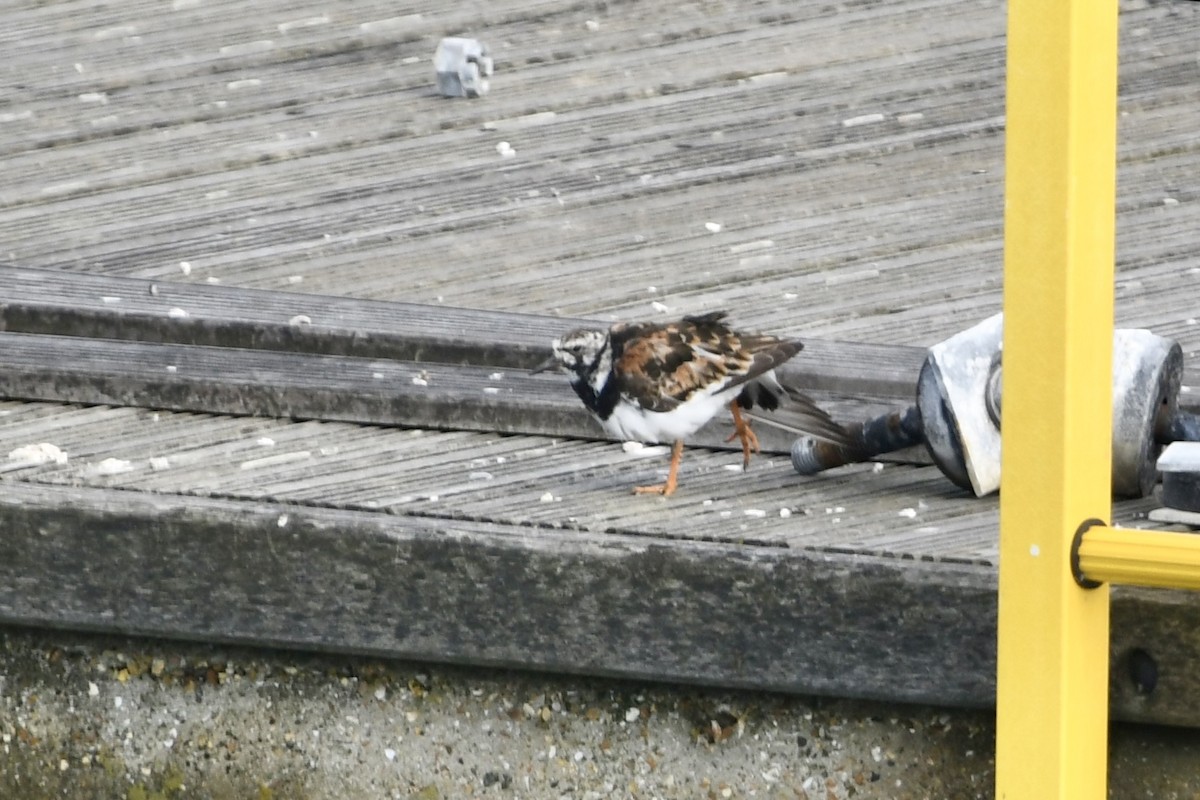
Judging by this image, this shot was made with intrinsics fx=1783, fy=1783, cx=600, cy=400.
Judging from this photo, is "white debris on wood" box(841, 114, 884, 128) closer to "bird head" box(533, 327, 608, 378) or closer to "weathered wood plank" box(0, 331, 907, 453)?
"weathered wood plank" box(0, 331, 907, 453)

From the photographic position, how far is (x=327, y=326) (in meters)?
3.43

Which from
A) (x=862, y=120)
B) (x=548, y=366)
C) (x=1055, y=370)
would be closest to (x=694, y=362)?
(x=548, y=366)

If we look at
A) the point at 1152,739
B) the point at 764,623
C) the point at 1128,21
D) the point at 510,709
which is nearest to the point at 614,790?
the point at 510,709

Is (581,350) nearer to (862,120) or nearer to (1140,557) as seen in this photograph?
(1140,557)

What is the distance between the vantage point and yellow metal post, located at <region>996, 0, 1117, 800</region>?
1.84 m

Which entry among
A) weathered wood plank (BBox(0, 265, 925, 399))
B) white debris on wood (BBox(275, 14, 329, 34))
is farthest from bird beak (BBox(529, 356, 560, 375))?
white debris on wood (BBox(275, 14, 329, 34))

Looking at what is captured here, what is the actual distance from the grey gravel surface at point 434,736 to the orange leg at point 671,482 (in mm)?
322

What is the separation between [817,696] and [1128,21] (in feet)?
10.6

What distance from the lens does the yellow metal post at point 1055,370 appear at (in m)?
1.84

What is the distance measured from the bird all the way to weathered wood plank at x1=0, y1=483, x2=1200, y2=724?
1.06 ft

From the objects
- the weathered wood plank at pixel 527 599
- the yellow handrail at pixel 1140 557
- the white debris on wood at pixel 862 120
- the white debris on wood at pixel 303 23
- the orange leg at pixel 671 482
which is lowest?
the weathered wood plank at pixel 527 599

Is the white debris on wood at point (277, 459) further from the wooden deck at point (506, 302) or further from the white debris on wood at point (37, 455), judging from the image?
the white debris on wood at point (37, 455)

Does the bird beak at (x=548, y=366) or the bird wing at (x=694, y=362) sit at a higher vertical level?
the bird wing at (x=694, y=362)

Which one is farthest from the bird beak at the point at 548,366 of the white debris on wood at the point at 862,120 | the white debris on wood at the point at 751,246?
the white debris on wood at the point at 862,120
